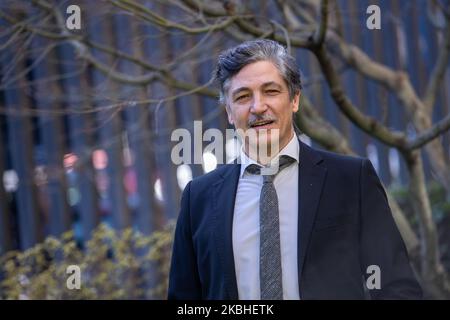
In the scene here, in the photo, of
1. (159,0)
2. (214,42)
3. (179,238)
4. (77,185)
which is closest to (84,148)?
(77,185)

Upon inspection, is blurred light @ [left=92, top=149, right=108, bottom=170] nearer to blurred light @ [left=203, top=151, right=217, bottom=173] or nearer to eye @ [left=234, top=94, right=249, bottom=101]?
blurred light @ [left=203, top=151, right=217, bottom=173]

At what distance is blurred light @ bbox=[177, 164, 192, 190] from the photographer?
10.0m

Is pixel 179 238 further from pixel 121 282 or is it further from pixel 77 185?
pixel 77 185

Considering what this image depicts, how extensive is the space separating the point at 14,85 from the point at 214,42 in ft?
8.56

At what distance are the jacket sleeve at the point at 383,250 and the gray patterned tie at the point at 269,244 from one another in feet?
1.03

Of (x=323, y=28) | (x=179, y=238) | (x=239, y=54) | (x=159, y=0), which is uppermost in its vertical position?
(x=159, y=0)

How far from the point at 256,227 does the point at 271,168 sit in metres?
0.23

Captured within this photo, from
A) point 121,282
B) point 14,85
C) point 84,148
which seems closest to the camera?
point 121,282

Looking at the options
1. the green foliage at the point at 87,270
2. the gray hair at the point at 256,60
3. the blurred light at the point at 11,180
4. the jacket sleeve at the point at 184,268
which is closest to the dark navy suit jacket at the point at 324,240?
the jacket sleeve at the point at 184,268

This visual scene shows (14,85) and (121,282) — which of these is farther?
(14,85)

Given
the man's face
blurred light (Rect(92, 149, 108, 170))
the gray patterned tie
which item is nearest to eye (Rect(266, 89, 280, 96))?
the man's face

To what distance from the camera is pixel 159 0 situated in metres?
5.84

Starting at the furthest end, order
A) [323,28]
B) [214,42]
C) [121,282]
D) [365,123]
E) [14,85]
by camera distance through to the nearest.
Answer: [14,85] < [121,282] < [214,42] < [365,123] < [323,28]
